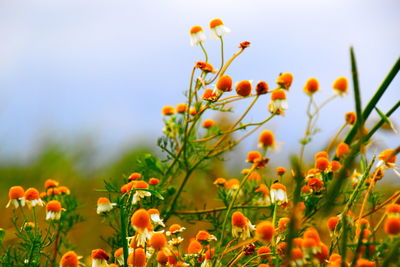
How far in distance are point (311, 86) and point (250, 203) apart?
0.41m

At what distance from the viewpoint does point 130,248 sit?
39.4 inches

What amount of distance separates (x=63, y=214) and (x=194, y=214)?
392 millimetres

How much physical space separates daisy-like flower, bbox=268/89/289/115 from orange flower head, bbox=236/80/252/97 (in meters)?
0.07

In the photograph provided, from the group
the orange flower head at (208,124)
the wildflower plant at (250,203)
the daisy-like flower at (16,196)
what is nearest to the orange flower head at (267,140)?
the wildflower plant at (250,203)

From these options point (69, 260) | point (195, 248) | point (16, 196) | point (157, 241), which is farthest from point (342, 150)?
point (16, 196)

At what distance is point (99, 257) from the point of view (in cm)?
98

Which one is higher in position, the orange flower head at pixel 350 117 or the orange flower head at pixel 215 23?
the orange flower head at pixel 215 23

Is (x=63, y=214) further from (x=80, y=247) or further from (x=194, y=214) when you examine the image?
(x=80, y=247)

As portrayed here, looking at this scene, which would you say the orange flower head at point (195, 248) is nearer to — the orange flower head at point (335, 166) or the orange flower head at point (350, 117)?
the orange flower head at point (335, 166)

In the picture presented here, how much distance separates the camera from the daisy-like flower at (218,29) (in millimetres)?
1450

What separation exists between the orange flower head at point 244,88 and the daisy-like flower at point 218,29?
10.0 inches

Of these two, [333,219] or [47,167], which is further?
[47,167]

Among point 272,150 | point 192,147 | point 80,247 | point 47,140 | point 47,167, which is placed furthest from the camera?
point 47,140

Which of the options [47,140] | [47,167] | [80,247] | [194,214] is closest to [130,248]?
[194,214]
